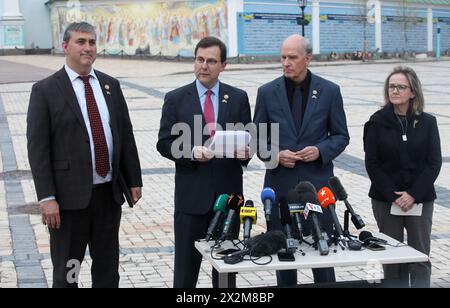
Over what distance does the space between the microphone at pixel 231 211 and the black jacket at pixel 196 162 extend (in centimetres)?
17

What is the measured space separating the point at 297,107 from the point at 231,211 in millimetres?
1053

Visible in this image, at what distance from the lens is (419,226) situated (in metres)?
5.71

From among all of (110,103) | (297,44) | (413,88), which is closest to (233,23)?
(413,88)

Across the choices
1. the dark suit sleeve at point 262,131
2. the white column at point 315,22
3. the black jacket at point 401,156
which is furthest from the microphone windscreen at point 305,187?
the white column at point 315,22

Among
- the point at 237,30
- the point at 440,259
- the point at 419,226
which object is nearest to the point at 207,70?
the point at 419,226

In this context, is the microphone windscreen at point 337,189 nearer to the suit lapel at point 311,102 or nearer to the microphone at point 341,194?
the microphone at point 341,194

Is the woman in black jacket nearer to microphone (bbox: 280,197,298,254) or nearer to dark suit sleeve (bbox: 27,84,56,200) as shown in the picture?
microphone (bbox: 280,197,298,254)

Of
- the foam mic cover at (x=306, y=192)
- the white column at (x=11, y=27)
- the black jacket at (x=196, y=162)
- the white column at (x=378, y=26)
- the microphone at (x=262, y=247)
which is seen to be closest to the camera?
the microphone at (x=262, y=247)

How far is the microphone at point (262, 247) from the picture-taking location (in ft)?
14.9

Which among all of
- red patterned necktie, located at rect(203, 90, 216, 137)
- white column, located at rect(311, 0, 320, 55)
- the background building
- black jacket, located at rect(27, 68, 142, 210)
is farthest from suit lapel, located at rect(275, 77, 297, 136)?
white column, located at rect(311, 0, 320, 55)

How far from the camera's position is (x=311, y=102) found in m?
5.53

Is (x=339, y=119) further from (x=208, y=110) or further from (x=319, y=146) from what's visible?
(x=208, y=110)

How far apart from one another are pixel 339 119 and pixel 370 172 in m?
0.47
